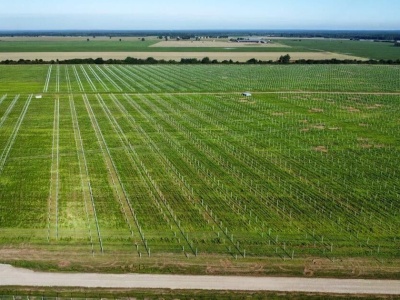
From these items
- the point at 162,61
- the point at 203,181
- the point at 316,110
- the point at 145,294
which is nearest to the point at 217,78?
the point at 162,61

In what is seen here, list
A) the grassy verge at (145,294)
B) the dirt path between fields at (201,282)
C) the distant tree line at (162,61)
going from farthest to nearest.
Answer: the distant tree line at (162,61) < the dirt path between fields at (201,282) < the grassy verge at (145,294)

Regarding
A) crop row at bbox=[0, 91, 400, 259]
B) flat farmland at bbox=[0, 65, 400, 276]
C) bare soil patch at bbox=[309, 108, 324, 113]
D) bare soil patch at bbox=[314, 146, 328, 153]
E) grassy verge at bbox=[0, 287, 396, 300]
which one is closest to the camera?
grassy verge at bbox=[0, 287, 396, 300]

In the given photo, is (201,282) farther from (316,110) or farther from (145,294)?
(316,110)

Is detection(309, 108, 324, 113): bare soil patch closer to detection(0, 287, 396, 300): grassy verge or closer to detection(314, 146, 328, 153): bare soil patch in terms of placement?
detection(314, 146, 328, 153): bare soil patch

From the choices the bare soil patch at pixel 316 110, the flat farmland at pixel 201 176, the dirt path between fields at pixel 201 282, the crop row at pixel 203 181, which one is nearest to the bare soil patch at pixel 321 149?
the crop row at pixel 203 181

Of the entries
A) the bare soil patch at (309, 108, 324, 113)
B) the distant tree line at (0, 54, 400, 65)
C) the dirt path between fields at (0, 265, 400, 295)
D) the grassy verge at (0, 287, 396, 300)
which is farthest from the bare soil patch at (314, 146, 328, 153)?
the distant tree line at (0, 54, 400, 65)

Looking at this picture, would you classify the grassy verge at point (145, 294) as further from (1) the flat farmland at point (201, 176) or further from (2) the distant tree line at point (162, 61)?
(2) the distant tree line at point (162, 61)
